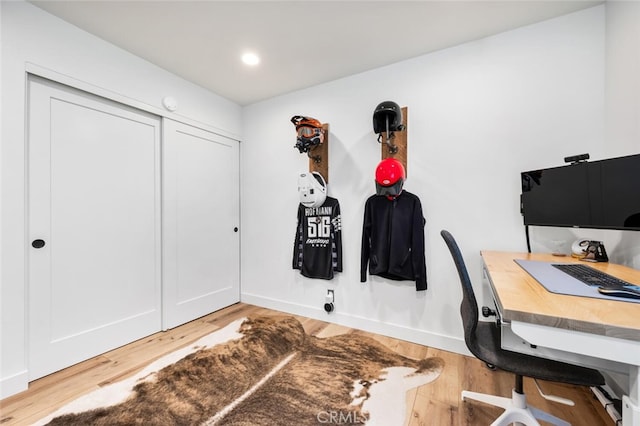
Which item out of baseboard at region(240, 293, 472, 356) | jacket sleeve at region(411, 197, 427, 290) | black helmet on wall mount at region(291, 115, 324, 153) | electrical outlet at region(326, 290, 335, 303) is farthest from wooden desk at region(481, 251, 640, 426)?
black helmet on wall mount at region(291, 115, 324, 153)

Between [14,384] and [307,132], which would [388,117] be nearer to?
[307,132]

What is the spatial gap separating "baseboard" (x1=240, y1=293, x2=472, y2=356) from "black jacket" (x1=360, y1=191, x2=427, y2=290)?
442 mm

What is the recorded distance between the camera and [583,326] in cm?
75

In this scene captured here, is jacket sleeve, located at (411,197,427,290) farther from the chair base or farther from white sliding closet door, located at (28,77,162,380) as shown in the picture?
white sliding closet door, located at (28,77,162,380)

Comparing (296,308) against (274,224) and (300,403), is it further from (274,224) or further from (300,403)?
(300,403)

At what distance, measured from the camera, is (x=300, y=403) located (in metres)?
1.53

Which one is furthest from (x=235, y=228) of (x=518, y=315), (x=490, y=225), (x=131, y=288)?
(x=518, y=315)

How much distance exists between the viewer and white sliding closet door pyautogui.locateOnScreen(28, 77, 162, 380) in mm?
1799

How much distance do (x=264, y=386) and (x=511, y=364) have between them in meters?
1.42

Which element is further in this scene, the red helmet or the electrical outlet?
the electrical outlet

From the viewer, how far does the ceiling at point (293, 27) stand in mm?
1740

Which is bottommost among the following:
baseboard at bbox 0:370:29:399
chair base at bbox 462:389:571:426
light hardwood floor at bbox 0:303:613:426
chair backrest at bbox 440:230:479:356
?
light hardwood floor at bbox 0:303:613:426

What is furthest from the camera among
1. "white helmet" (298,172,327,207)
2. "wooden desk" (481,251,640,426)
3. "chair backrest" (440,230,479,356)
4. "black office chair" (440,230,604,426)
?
"white helmet" (298,172,327,207)

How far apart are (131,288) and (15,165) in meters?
1.21
